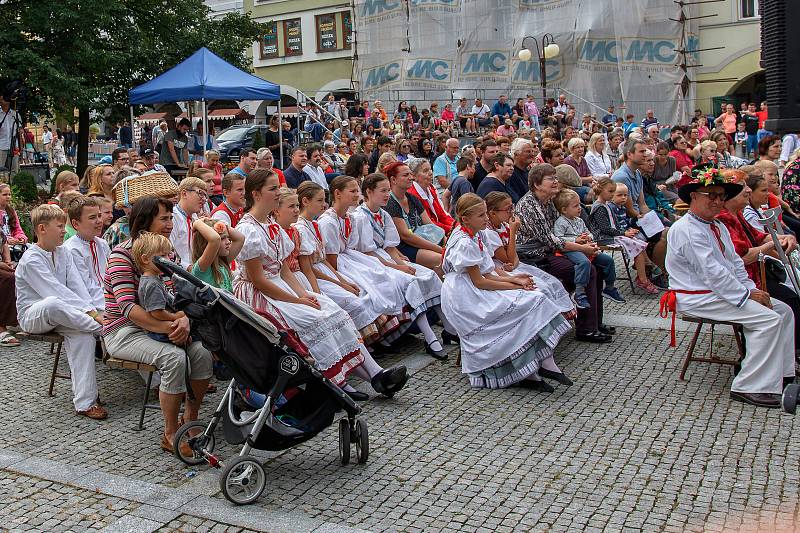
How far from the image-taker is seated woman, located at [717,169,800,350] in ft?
24.5

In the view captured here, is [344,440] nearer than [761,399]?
Yes

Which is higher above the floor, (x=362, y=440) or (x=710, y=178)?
(x=710, y=178)

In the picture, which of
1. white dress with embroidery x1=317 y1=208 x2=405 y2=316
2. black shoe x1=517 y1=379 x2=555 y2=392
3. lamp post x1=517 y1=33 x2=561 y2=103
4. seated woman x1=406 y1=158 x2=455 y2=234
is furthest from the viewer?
lamp post x1=517 y1=33 x2=561 y2=103

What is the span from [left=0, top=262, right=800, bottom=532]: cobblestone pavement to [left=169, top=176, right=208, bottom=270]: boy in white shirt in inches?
52.3

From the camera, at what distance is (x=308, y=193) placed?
26.2 feet

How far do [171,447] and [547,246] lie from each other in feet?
13.7

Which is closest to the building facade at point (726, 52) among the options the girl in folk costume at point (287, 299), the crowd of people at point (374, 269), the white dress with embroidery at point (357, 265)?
the crowd of people at point (374, 269)

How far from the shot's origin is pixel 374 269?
8383 mm

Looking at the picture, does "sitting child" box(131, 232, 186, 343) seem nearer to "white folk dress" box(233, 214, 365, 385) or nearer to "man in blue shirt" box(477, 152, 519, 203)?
"white folk dress" box(233, 214, 365, 385)

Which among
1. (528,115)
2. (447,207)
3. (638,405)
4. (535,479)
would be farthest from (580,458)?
(528,115)

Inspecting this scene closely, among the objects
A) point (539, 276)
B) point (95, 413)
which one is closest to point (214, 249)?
point (95, 413)

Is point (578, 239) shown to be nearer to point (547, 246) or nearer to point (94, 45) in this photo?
point (547, 246)

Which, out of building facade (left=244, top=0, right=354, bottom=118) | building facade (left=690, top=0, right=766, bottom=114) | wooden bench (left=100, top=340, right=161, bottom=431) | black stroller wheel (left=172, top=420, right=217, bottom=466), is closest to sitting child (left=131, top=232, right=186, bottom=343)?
wooden bench (left=100, top=340, right=161, bottom=431)

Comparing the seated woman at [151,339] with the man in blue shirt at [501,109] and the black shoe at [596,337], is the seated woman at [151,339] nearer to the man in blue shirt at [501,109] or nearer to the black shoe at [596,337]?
the black shoe at [596,337]
